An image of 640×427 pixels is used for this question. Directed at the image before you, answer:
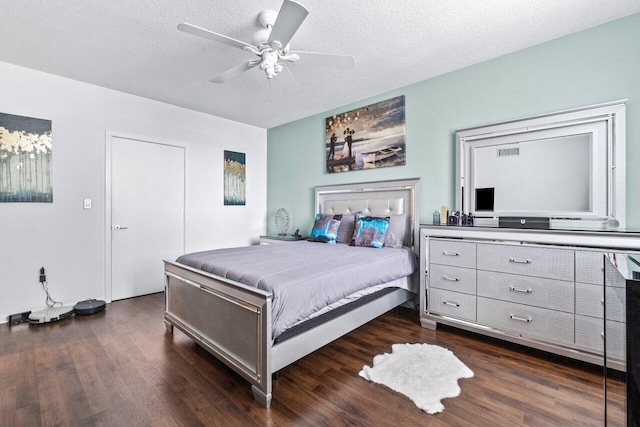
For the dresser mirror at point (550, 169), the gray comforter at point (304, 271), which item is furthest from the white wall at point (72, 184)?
the dresser mirror at point (550, 169)

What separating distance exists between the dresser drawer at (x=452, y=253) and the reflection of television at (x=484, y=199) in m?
0.55

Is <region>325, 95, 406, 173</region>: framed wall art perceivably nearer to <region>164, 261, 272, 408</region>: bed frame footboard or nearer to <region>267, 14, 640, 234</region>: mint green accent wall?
<region>267, 14, 640, 234</region>: mint green accent wall

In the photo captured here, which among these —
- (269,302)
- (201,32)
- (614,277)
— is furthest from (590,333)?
(201,32)

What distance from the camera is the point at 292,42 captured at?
8.63ft

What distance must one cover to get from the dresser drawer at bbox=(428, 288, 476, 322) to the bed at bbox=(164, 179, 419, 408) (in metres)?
0.32

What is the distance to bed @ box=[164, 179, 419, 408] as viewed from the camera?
Answer: 176 cm

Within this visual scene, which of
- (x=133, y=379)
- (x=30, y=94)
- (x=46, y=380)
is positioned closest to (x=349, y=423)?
(x=133, y=379)

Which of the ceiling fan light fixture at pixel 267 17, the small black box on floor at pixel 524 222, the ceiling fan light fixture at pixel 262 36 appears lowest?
the small black box on floor at pixel 524 222

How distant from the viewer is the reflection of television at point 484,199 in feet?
9.73

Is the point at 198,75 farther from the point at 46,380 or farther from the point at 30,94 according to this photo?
the point at 46,380

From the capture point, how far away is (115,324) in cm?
297

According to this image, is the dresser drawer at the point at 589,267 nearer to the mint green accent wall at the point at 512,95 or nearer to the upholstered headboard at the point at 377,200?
the mint green accent wall at the point at 512,95

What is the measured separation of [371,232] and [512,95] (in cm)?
196

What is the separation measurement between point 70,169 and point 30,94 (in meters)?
0.86
